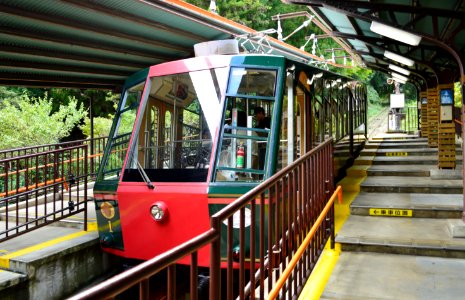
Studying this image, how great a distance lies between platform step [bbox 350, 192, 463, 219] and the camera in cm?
558

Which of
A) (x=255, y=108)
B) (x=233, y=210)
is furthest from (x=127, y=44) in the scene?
(x=233, y=210)

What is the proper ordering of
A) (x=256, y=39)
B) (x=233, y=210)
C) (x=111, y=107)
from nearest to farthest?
(x=233, y=210) → (x=256, y=39) → (x=111, y=107)

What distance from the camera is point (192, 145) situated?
17.2 feet

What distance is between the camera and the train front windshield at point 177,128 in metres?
4.99

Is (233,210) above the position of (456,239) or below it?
above

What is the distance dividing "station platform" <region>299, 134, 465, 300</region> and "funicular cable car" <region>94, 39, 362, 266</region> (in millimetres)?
1223

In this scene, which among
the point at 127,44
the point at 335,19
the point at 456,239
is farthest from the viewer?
the point at 335,19

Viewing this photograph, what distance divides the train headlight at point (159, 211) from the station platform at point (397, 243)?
1742 mm

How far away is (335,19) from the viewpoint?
8.18 m

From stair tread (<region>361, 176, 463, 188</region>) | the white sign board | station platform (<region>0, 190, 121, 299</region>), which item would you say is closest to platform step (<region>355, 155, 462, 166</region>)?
stair tread (<region>361, 176, 463, 188</region>)

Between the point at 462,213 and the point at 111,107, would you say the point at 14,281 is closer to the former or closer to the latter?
the point at 462,213

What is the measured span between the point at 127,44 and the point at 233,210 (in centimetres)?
548

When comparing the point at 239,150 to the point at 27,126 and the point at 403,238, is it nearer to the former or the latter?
the point at 403,238

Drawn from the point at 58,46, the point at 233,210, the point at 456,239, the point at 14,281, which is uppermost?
the point at 58,46
